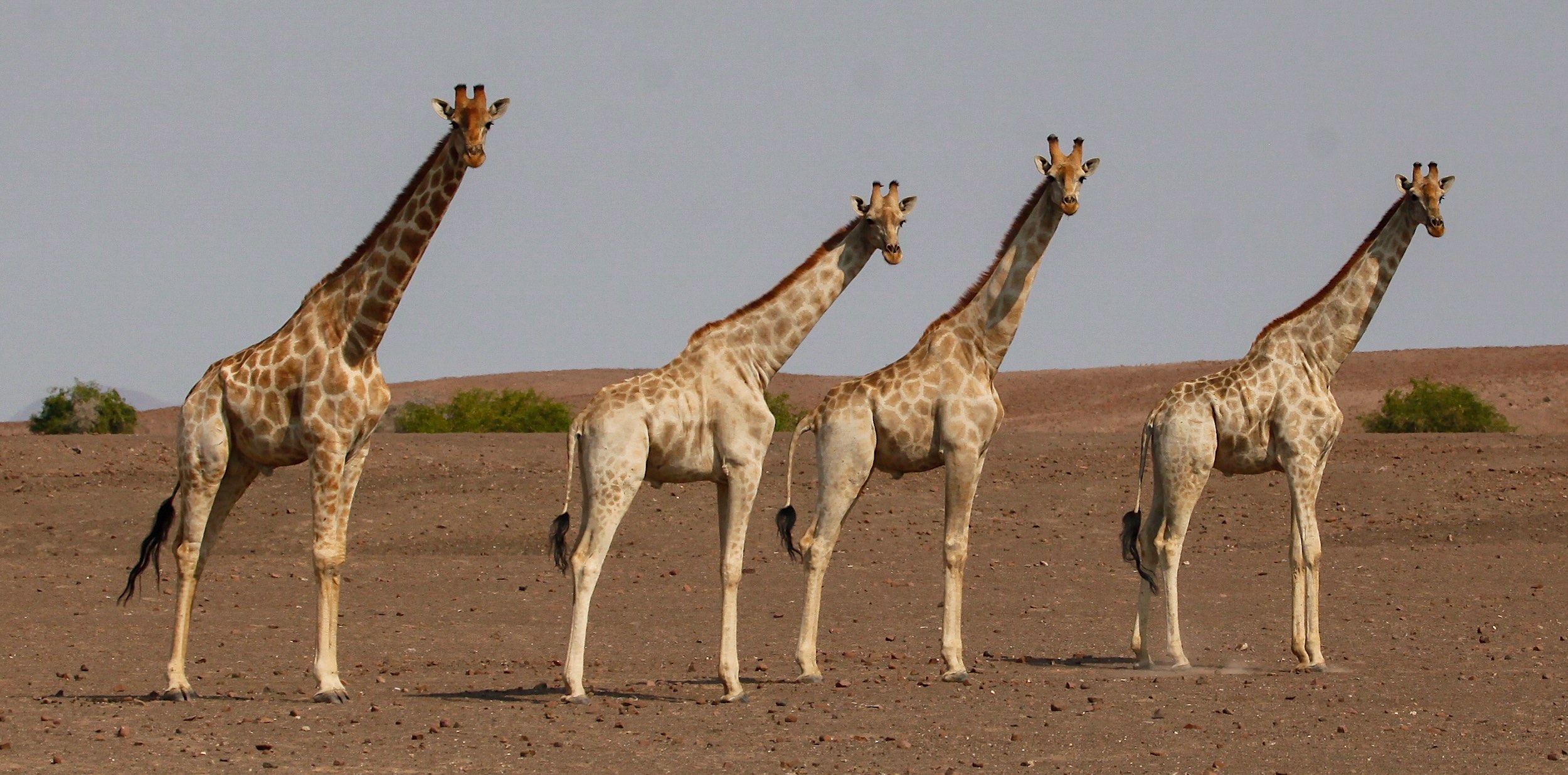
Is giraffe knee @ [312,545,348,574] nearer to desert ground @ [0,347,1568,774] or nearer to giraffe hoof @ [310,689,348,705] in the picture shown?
giraffe hoof @ [310,689,348,705]

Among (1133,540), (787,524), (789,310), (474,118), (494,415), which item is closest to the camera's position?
(474,118)

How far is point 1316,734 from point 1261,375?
15.3ft

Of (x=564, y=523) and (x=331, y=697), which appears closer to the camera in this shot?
(x=331, y=697)

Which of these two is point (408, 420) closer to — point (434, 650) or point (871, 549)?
point (871, 549)

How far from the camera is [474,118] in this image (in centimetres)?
1274

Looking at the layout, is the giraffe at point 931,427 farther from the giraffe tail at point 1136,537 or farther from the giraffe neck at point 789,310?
the giraffe tail at point 1136,537

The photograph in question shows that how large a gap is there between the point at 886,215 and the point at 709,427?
2230 millimetres

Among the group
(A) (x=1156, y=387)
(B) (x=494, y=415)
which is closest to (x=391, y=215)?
(B) (x=494, y=415)

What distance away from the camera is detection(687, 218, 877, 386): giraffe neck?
13.8 metres

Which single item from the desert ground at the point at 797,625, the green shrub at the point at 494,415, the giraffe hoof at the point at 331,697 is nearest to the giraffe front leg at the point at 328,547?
the giraffe hoof at the point at 331,697

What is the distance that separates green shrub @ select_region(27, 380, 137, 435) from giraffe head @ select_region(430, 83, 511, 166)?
116 feet

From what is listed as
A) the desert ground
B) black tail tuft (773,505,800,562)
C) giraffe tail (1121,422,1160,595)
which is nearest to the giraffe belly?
black tail tuft (773,505,800,562)

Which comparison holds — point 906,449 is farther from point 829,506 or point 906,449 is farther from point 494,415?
point 494,415

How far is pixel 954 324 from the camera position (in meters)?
15.0
